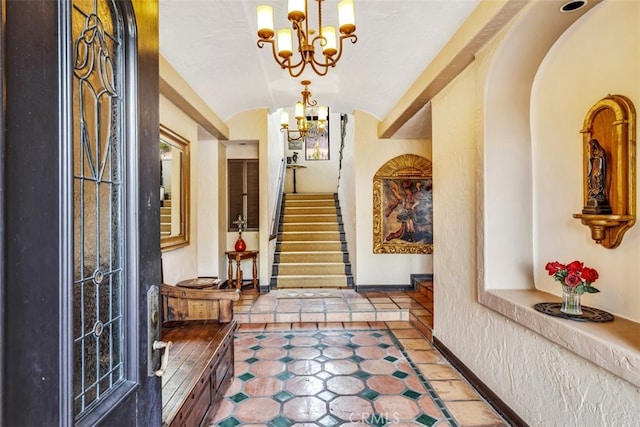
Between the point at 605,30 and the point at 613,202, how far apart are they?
89 cm

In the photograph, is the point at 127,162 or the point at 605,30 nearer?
the point at 127,162

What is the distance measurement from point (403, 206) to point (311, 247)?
182 cm

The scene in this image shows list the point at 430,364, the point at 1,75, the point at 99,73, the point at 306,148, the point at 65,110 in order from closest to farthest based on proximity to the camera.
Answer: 1. the point at 1,75
2. the point at 65,110
3. the point at 99,73
4. the point at 430,364
5. the point at 306,148

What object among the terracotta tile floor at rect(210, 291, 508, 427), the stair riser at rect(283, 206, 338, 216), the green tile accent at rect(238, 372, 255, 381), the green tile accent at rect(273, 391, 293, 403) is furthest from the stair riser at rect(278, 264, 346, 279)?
the green tile accent at rect(273, 391, 293, 403)

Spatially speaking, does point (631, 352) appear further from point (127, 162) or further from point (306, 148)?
point (306, 148)

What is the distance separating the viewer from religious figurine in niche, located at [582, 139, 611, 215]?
1696mm

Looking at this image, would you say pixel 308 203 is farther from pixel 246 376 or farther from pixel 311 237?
pixel 246 376

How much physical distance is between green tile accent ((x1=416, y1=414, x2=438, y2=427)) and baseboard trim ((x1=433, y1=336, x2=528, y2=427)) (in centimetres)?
44

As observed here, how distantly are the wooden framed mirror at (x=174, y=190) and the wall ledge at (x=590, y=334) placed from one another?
3.04 meters

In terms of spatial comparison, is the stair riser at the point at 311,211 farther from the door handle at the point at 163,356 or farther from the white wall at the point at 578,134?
the door handle at the point at 163,356

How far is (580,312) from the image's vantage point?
1.76 m

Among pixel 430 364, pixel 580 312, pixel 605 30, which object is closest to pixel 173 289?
pixel 430 364

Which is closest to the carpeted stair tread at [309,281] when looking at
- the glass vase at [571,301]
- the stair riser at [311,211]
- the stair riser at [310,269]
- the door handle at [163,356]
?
the stair riser at [310,269]

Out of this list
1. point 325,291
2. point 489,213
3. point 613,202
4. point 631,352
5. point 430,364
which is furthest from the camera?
point 325,291
